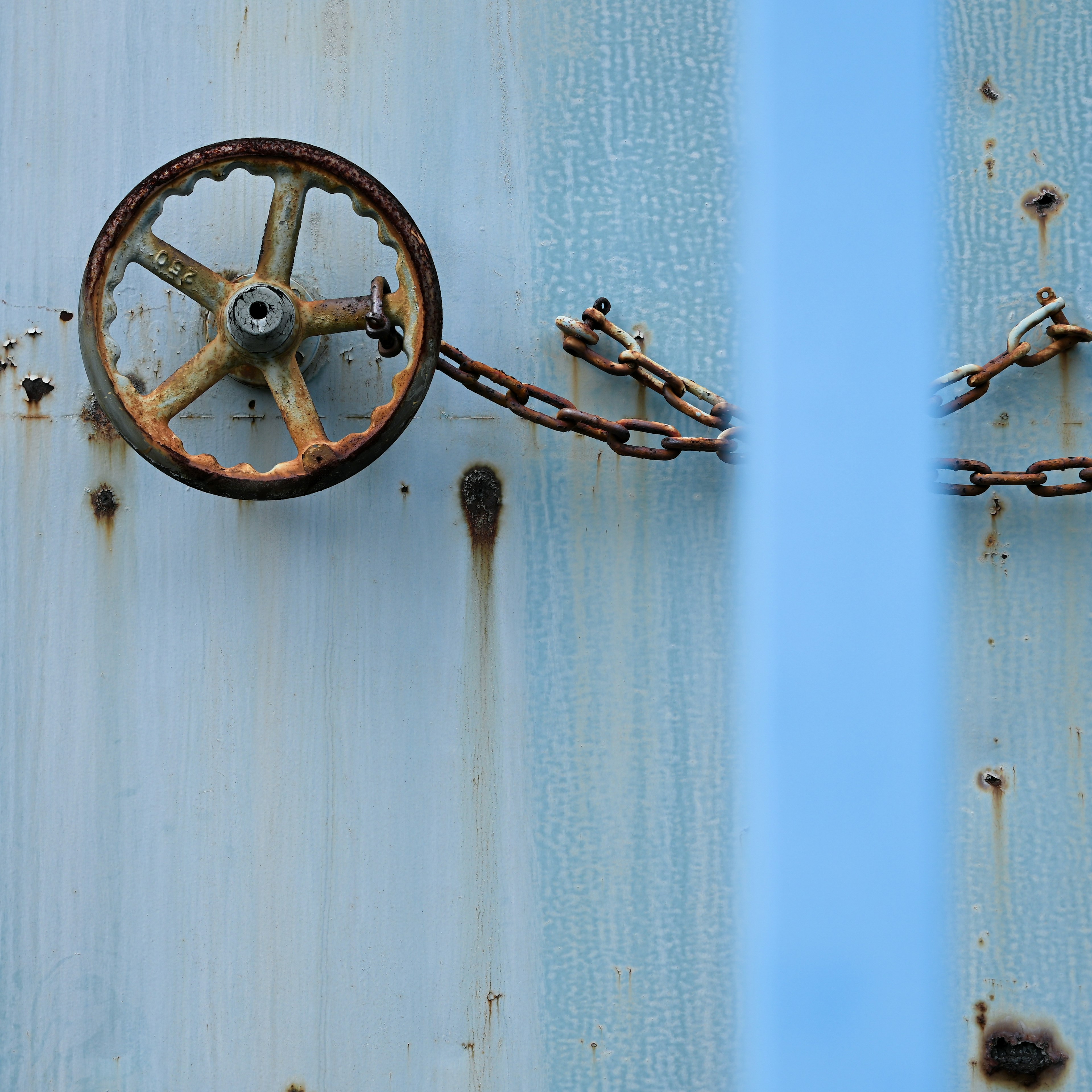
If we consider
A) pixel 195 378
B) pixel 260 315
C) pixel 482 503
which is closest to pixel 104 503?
pixel 195 378

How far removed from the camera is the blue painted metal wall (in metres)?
1.25

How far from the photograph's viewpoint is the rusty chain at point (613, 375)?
1.22 meters

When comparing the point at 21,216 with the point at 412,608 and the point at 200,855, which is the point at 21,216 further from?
the point at 200,855

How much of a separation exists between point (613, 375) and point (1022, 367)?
585 millimetres

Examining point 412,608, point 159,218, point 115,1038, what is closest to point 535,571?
point 412,608

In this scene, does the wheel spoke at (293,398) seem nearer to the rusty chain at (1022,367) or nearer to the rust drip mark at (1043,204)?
the rusty chain at (1022,367)

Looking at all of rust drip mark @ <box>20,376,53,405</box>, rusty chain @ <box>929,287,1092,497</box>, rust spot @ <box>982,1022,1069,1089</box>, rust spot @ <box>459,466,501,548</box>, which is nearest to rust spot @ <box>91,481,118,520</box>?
rust drip mark @ <box>20,376,53,405</box>

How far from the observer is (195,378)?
45.6 inches

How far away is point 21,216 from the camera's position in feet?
4.30

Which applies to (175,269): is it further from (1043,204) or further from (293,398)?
(1043,204)

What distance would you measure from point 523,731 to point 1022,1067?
819mm

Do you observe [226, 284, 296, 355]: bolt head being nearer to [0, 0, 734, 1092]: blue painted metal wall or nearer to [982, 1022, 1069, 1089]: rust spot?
[0, 0, 734, 1092]: blue painted metal wall

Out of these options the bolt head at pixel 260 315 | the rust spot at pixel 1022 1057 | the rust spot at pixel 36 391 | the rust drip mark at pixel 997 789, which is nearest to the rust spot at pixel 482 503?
the bolt head at pixel 260 315

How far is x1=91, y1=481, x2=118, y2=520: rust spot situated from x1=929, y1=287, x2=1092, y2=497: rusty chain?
1.16m
